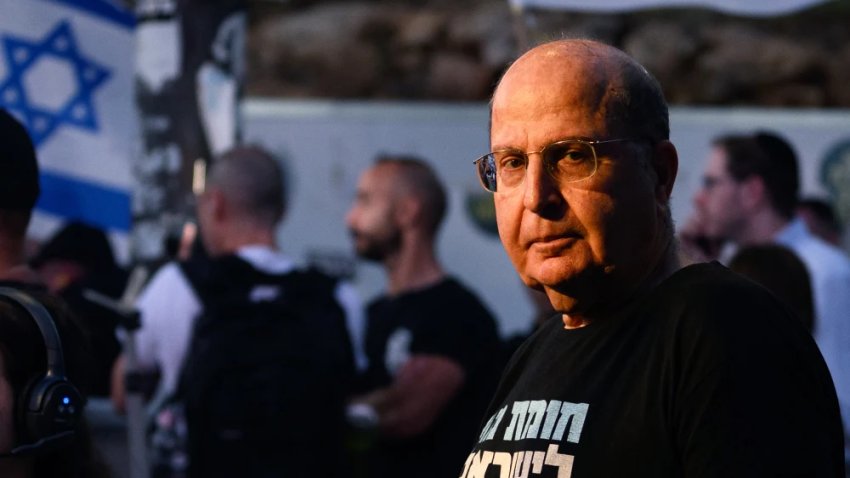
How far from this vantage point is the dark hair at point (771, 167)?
18.7ft

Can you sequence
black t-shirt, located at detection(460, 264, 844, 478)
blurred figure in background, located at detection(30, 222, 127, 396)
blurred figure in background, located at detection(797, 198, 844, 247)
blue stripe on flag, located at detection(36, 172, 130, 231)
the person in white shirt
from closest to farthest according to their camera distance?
black t-shirt, located at detection(460, 264, 844, 478)
the person in white shirt
blue stripe on flag, located at detection(36, 172, 130, 231)
blurred figure in background, located at detection(30, 222, 127, 396)
blurred figure in background, located at detection(797, 198, 844, 247)

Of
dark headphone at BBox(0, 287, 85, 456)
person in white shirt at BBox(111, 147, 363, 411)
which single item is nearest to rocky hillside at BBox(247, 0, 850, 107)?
person in white shirt at BBox(111, 147, 363, 411)

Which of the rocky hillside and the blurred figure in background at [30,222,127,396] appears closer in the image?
the blurred figure in background at [30,222,127,396]

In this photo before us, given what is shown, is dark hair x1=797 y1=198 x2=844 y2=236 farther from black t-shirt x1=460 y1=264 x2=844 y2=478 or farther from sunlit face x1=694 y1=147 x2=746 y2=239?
black t-shirt x1=460 y1=264 x2=844 y2=478

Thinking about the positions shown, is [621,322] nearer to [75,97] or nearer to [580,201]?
[580,201]

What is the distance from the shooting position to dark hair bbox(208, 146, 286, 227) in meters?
5.38

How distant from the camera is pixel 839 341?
202 inches

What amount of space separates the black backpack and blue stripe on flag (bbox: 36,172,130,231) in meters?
0.92

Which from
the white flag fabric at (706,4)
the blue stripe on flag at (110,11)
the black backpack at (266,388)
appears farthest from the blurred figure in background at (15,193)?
the white flag fabric at (706,4)

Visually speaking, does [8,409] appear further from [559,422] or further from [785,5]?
[785,5]

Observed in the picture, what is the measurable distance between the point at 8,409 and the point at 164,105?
2951 mm

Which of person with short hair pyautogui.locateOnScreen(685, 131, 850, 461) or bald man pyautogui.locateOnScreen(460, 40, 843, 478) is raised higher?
bald man pyautogui.locateOnScreen(460, 40, 843, 478)

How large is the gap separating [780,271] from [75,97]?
2879mm

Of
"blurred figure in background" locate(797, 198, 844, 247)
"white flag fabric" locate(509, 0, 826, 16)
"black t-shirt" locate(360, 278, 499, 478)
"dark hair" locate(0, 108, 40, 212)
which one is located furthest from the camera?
"blurred figure in background" locate(797, 198, 844, 247)
